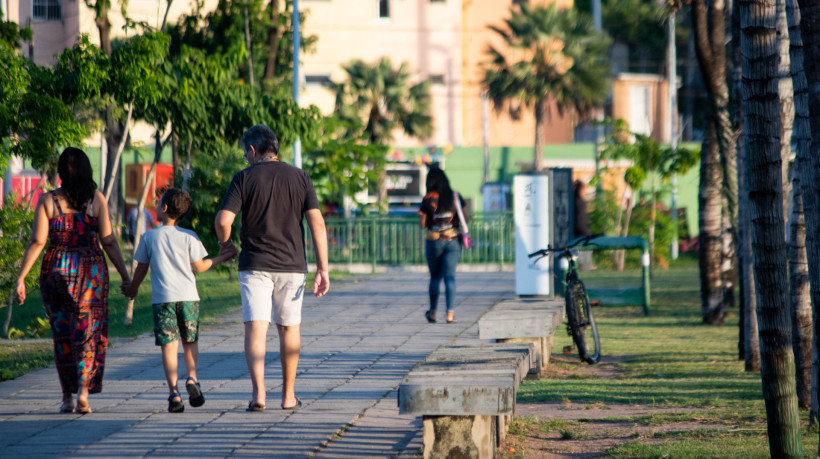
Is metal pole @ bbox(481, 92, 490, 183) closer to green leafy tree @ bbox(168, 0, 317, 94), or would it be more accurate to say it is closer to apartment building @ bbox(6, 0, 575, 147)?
apartment building @ bbox(6, 0, 575, 147)

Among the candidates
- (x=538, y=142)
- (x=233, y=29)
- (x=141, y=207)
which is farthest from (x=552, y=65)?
(x=141, y=207)

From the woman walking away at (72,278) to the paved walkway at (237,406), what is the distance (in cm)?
28

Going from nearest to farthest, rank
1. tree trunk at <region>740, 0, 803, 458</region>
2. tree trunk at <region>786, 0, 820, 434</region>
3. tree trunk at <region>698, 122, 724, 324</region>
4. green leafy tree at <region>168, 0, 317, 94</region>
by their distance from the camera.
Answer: tree trunk at <region>786, 0, 820, 434</region> < tree trunk at <region>740, 0, 803, 458</region> < tree trunk at <region>698, 122, 724, 324</region> < green leafy tree at <region>168, 0, 317, 94</region>

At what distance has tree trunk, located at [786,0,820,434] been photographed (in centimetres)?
486

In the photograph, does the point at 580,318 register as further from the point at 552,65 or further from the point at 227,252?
the point at 552,65

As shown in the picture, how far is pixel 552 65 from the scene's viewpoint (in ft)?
141

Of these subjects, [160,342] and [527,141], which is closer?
[160,342]

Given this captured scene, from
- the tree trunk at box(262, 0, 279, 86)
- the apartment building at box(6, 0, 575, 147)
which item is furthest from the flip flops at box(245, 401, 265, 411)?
the apartment building at box(6, 0, 575, 147)

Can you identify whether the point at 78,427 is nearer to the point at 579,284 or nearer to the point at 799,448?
the point at 799,448

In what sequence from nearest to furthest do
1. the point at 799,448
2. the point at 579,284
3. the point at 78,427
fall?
the point at 799,448 < the point at 78,427 < the point at 579,284

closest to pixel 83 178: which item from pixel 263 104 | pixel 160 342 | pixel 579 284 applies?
pixel 160 342

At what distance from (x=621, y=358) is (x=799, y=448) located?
6004 millimetres

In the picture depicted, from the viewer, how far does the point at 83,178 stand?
702 cm

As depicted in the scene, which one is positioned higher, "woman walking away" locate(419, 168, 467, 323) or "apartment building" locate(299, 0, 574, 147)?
"apartment building" locate(299, 0, 574, 147)
